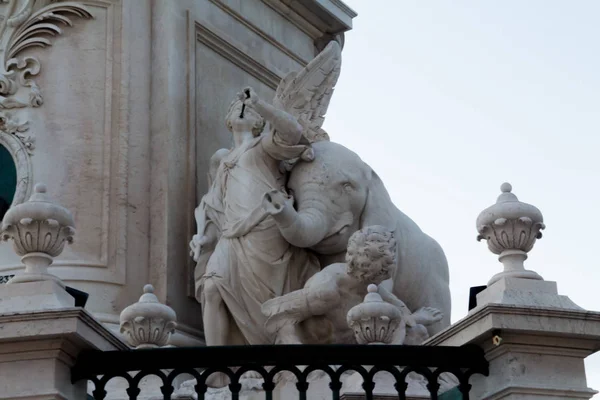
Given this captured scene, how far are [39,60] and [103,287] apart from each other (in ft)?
7.46

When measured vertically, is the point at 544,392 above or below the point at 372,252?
below

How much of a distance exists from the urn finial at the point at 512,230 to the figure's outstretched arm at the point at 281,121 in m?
3.69

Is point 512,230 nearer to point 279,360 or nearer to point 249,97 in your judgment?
point 279,360

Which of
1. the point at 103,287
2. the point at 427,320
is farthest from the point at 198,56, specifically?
the point at 427,320

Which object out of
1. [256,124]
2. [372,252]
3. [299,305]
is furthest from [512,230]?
[256,124]

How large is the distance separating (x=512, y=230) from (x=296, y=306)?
293 cm

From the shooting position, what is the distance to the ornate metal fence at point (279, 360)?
7.80 m

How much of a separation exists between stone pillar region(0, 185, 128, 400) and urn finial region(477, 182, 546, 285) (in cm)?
222

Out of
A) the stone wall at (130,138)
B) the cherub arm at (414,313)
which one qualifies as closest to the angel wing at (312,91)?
the stone wall at (130,138)

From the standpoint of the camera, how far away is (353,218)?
1185 cm

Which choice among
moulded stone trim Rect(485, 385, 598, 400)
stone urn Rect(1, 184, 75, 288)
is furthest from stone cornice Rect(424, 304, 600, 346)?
stone urn Rect(1, 184, 75, 288)

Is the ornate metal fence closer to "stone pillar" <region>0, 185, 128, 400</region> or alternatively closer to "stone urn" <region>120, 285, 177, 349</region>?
"stone pillar" <region>0, 185, 128, 400</region>

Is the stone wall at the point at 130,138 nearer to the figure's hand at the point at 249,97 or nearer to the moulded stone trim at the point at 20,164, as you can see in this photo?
the moulded stone trim at the point at 20,164

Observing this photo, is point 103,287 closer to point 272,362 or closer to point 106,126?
point 106,126
